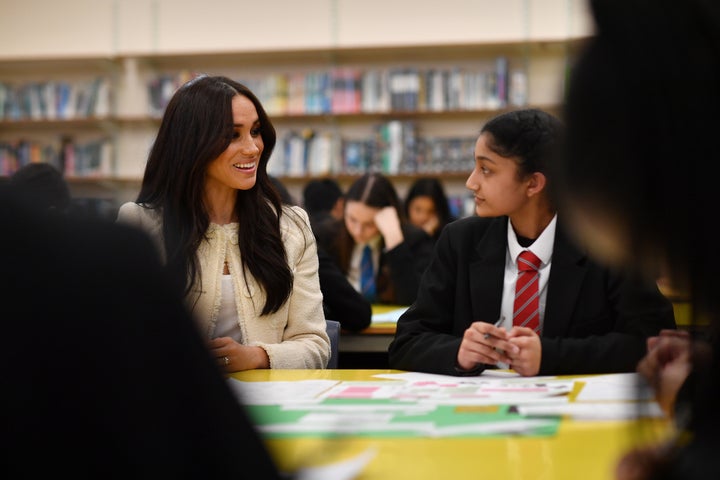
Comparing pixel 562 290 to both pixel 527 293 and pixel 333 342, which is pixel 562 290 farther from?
pixel 333 342

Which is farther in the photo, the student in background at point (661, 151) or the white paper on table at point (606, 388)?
the white paper on table at point (606, 388)

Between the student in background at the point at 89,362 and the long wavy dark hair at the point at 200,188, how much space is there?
195 centimetres

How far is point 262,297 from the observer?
96.0 inches

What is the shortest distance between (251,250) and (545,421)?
130 cm

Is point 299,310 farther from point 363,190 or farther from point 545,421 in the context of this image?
point 363,190

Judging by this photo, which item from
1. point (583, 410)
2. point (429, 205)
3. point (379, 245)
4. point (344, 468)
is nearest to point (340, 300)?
point (379, 245)

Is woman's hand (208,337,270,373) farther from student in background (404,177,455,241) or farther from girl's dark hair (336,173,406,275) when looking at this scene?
student in background (404,177,455,241)

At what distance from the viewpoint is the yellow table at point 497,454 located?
107 cm

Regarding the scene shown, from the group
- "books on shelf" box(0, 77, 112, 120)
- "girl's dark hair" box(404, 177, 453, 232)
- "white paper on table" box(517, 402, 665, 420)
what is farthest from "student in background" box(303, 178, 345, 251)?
"white paper on table" box(517, 402, 665, 420)

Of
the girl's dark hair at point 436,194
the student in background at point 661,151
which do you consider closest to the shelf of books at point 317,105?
the girl's dark hair at point 436,194

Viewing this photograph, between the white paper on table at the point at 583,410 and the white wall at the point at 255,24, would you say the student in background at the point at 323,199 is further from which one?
the white paper on table at the point at 583,410

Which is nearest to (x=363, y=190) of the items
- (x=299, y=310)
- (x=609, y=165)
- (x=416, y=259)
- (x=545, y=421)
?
(x=416, y=259)

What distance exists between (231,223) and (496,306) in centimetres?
80

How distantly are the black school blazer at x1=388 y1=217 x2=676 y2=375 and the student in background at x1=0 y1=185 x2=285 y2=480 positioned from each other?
4.83 ft
